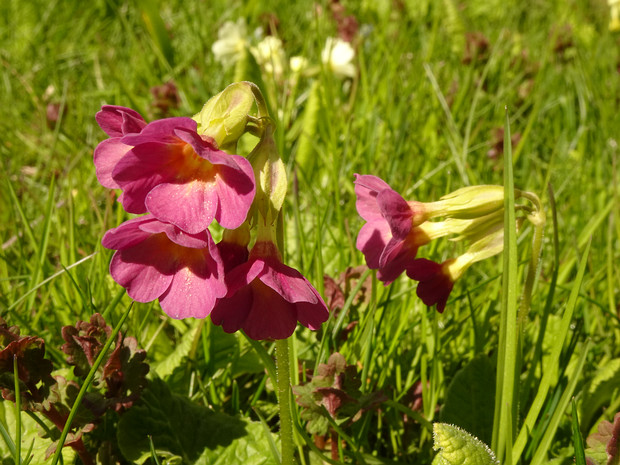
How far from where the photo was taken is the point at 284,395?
123 centimetres

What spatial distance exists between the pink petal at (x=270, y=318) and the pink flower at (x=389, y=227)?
0.23 metres

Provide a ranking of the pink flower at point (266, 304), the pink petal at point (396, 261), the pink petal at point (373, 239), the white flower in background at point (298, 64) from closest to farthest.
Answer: the pink flower at point (266, 304) < the pink petal at point (396, 261) < the pink petal at point (373, 239) < the white flower in background at point (298, 64)

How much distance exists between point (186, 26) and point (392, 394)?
3.46m

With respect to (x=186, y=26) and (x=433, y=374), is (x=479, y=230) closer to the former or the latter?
(x=433, y=374)

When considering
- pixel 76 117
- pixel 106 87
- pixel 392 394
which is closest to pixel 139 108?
pixel 76 117

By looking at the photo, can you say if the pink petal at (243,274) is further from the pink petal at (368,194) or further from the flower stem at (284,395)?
the pink petal at (368,194)

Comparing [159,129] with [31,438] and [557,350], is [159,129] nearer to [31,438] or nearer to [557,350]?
[557,350]

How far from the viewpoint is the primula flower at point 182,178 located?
98 cm

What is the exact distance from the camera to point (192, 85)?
3.69 m

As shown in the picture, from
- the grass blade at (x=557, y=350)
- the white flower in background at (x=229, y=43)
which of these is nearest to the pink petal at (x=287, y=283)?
the grass blade at (x=557, y=350)

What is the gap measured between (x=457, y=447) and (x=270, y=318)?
35cm

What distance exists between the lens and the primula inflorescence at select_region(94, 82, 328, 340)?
3.28 feet

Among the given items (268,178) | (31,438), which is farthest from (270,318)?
(31,438)

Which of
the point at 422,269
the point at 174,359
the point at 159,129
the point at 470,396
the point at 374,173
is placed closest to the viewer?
the point at 159,129
